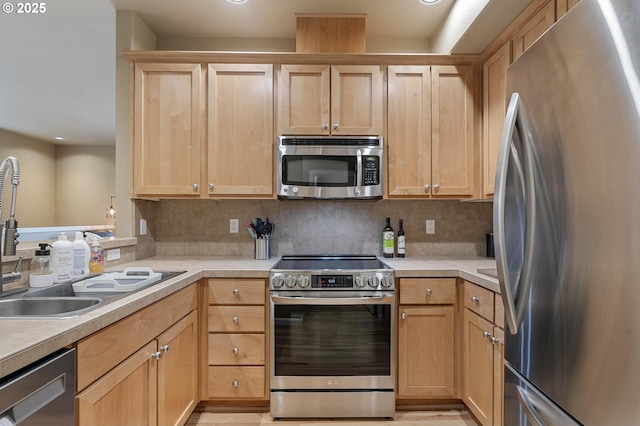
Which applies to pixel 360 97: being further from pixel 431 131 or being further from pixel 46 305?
pixel 46 305

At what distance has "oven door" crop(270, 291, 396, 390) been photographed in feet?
6.24

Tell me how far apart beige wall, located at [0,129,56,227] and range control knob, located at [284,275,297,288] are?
271 inches

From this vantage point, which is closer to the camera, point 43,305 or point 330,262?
point 43,305

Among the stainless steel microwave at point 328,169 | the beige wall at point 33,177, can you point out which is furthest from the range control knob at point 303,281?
the beige wall at point 33,177

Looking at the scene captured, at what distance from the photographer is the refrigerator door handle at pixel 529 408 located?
93 centimetres

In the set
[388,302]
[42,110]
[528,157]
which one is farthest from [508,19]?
[42,110]

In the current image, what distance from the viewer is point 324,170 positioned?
2.20m

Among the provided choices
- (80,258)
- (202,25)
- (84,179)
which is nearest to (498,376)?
(80,258)

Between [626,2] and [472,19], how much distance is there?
55.9 inches

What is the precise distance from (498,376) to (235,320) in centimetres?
143

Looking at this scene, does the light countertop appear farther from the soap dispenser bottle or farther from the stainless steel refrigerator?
the stainless steel refrigerator

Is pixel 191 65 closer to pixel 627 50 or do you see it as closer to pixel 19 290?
pixel 19 290

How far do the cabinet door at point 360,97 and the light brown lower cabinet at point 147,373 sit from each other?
152 cm

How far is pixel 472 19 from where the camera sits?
1.87 m
